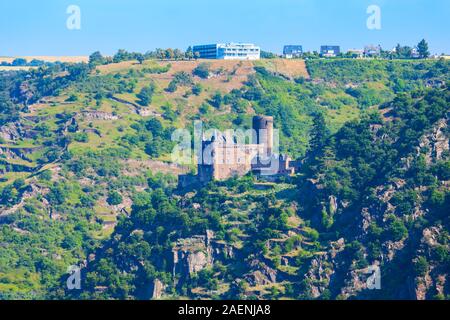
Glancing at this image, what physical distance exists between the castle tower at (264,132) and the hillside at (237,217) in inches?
217

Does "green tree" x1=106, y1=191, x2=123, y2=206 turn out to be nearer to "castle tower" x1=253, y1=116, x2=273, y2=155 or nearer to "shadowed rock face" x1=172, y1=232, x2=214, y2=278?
"castle tower" x1=253, y1=116, x2=273, y2=155

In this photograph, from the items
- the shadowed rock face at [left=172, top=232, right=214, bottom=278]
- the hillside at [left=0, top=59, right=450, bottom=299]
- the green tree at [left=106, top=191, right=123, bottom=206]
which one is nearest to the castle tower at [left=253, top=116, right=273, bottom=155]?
the hillside at [left=0, top=59, right=450, bottom=299]

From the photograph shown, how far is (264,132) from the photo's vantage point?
152 m

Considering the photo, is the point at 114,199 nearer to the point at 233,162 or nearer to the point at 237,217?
the point at 233,162

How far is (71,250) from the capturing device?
15550cm

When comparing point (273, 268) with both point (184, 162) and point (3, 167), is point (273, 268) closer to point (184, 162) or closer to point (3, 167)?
point (184, 162)

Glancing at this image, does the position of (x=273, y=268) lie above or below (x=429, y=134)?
below

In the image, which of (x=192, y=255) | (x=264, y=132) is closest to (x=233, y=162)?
(x=264, y=132)

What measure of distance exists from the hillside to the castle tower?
552cm

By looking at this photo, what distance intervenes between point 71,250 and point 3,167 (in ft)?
97.6

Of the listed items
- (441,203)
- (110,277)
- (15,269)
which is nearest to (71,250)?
(15,269)

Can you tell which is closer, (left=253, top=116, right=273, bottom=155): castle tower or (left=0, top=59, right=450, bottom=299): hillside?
(left=0, top=59, right=450, bottom=299): hillside

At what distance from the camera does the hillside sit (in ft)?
416

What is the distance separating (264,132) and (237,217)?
17198 mm
